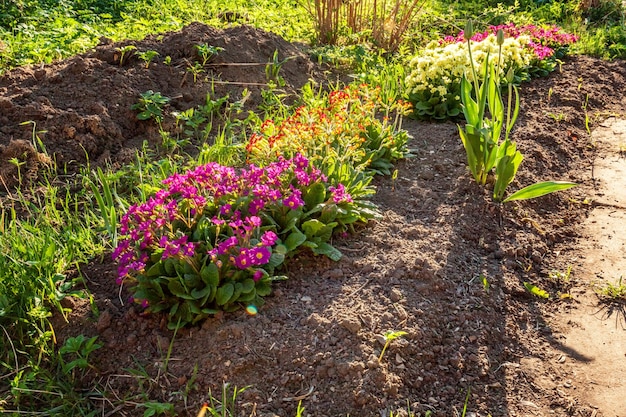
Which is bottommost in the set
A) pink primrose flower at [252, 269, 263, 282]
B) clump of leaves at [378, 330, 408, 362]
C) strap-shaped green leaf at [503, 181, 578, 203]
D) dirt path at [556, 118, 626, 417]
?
dirt path at [556, 118, 626, 417]

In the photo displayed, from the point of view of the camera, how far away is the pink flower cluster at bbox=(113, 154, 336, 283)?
2.50m

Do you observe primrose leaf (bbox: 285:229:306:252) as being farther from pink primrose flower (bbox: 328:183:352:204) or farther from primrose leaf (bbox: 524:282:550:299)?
primrose leaf (bbox: 524:282:550:299)

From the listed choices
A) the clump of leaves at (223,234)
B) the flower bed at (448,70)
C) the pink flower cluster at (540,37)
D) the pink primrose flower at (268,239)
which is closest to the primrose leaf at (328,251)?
the clump of leaves at (223,234)

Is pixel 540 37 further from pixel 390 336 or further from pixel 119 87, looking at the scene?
pixel 390 336

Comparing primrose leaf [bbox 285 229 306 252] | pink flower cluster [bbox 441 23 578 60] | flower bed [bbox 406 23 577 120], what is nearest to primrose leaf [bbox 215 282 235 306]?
primrose leaf [bbox 285 229 306 252]

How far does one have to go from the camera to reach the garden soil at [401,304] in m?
2.36

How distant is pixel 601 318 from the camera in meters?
2.92

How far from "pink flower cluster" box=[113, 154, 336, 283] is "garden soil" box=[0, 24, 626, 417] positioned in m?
0.25

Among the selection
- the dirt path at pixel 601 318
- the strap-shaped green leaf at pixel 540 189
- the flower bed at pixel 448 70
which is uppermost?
the flower bed at pixel 448 70

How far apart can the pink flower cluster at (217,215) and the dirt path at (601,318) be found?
4.14ft

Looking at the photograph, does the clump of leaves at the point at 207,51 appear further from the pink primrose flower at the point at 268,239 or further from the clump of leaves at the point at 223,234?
the pink primrose flower at the point at 268,239

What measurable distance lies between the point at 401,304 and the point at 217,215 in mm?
928

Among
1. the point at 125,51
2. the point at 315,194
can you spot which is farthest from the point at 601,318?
the point at 125,51

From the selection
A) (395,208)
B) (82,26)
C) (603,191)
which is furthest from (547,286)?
(82,26)
